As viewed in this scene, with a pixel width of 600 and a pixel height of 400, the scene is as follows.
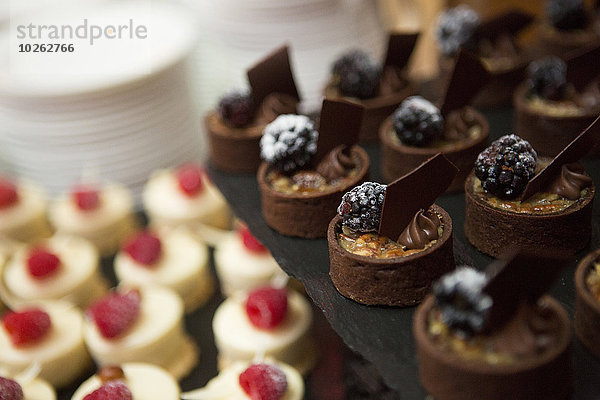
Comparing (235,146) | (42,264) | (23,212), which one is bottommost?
(23,212)

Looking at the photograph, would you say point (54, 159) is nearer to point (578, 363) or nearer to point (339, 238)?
point (339, 238)

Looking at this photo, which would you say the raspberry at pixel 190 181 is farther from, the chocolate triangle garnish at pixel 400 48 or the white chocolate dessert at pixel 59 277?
the chocolate triangle garnish at pixel 400 48

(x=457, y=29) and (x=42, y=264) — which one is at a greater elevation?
(x=457, y=29)

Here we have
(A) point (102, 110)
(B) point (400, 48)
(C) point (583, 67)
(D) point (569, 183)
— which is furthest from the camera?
(A) point (102, 110)

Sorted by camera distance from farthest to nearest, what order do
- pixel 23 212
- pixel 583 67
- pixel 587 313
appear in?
pixel 23 212 < pixel 583 67 < pixel 587 313

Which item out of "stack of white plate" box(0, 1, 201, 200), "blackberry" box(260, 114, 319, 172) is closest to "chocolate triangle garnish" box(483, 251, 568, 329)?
"blackberry" box(260, 114, 319, 172)

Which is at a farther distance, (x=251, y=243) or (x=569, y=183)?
(x=251, y=243)

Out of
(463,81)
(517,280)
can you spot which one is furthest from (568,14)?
(517,280)

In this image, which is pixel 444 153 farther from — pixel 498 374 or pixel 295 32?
pixel 295 32

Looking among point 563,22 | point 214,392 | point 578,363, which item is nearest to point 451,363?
point 578,363
